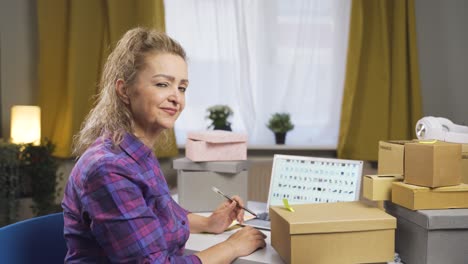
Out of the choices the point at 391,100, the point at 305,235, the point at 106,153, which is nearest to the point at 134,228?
the point at 106,153

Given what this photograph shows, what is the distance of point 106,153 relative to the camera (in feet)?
3.22

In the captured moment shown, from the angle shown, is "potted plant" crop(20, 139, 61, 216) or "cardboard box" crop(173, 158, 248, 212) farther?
"potted plant" crop(20, 139, 61, 216)

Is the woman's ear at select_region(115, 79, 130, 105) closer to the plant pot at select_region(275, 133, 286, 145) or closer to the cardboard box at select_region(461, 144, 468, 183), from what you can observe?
the cardboard box at select_region(461, 144, 468, 183)

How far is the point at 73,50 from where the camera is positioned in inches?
122

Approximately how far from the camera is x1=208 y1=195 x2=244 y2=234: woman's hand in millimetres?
1474

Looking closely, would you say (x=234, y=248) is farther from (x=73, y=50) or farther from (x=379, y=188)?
(x=73, y=50)

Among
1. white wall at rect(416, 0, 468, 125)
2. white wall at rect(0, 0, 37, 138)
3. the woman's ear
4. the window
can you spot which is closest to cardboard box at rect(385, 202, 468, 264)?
the woman's ear

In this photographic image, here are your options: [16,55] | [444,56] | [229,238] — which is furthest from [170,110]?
[444,56]

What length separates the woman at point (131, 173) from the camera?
3.05ft

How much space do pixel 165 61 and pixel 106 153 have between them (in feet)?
0.93

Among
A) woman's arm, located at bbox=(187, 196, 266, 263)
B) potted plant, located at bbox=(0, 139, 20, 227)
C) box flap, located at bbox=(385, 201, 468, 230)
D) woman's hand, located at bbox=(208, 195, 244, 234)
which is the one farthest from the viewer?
potted plant, located at bbox=(0, 139, 20, 227)

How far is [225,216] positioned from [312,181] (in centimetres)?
34

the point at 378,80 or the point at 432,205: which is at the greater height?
the point at 378,80

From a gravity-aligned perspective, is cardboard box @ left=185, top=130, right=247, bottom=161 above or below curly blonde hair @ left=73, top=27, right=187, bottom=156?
below
